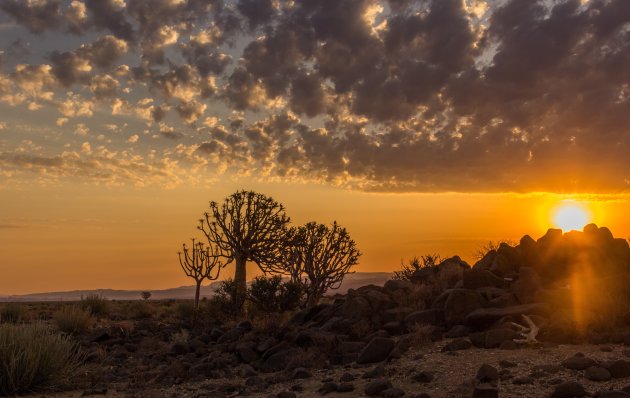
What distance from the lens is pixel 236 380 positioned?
14.1 m

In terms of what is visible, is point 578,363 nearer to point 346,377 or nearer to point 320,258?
point 346,377

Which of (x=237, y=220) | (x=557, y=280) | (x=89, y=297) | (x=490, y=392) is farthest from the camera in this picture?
(x=89, y=297)

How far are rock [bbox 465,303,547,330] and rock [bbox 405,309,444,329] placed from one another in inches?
38.2

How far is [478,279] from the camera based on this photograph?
648 inches

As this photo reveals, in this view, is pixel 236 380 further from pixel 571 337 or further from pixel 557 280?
pixel 557 280

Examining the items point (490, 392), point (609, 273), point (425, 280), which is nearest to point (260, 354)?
point (425, 280)

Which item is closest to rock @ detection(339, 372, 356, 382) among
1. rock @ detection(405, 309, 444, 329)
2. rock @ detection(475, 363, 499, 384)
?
rock @ detection(475, 363, 499, 384)

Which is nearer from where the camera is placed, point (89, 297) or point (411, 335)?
point (411, 335)

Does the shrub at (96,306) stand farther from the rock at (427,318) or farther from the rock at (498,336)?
the rock at (498,336)

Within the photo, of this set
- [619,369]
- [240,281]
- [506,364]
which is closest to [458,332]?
[506,364]

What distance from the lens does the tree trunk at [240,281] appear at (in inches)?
1066

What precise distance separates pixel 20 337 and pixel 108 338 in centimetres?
808

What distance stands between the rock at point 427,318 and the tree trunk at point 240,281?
12956 millimetres

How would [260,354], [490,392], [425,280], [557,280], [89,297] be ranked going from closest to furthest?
[490,392] < [260,354] < [557,280] < [425,280] < [89,297]
